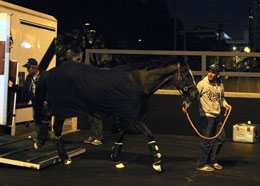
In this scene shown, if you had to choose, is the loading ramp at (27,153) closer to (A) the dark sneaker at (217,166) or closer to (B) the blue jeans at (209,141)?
(B) the blue jeans at (209,141)

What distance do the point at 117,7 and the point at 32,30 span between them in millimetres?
26965

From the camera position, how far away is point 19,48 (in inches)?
410

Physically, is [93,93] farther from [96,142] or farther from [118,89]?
[96,142]

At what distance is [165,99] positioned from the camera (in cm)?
1294

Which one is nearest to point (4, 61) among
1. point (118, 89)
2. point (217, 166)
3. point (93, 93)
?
point (93, 93)

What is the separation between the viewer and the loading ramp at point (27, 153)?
8.09 meters

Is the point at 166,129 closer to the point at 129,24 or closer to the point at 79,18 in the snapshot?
the point at 79,18

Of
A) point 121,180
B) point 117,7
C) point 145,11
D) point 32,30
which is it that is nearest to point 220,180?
point 121,180

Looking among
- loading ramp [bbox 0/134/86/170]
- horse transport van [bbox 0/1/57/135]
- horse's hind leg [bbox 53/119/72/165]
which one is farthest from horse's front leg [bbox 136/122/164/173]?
horse transport van [bbox 0/1/57/135]

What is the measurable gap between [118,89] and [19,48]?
3.46 meters

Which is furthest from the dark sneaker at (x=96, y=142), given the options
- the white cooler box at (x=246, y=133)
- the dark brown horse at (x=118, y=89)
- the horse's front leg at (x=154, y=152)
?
the white cooler box at (x=246, y=133)

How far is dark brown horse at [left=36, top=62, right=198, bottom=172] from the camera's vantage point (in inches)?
314

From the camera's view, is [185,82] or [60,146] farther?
[60,146]

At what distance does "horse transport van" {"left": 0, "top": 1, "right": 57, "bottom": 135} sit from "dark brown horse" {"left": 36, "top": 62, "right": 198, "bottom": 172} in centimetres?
102
